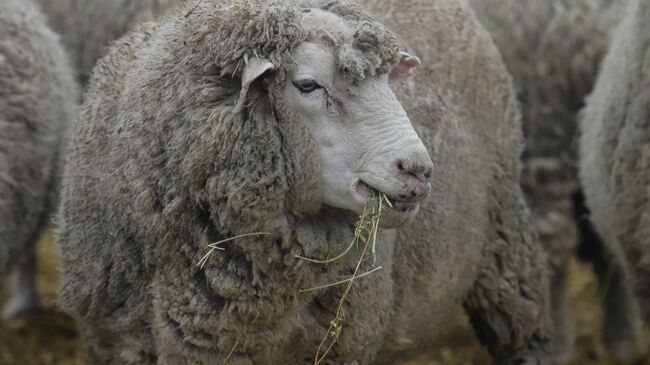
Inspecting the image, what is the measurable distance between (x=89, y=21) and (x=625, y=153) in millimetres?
3271

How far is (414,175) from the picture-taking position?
3.44 m

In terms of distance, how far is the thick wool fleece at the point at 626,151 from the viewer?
4.86 meters

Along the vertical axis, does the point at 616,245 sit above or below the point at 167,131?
below

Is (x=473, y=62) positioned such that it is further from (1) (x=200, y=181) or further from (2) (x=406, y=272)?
(1) (x=200, y=181)

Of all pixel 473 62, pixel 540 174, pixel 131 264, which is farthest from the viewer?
pixel 540 174

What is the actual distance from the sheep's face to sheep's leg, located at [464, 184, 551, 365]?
1542 mm

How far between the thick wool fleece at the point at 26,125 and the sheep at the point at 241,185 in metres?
0.96

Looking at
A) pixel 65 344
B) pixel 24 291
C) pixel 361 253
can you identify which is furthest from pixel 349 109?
pixel 24 291

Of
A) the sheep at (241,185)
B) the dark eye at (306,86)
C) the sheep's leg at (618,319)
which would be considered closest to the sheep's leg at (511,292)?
the sheep at (241,185)

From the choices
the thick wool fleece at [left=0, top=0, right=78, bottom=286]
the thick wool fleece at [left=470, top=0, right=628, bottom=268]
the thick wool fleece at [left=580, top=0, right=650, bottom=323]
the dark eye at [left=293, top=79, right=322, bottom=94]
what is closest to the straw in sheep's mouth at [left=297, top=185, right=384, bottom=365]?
the dark eye at [left=293, top=79, right=322, bottom=94]

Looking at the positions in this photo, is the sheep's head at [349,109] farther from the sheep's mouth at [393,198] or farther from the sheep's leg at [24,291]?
the sheep's leg at [24,291]

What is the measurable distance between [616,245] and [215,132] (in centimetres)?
245

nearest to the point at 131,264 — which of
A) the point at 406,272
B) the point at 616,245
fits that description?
the point at 406,272

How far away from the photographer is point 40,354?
6.26 metres
